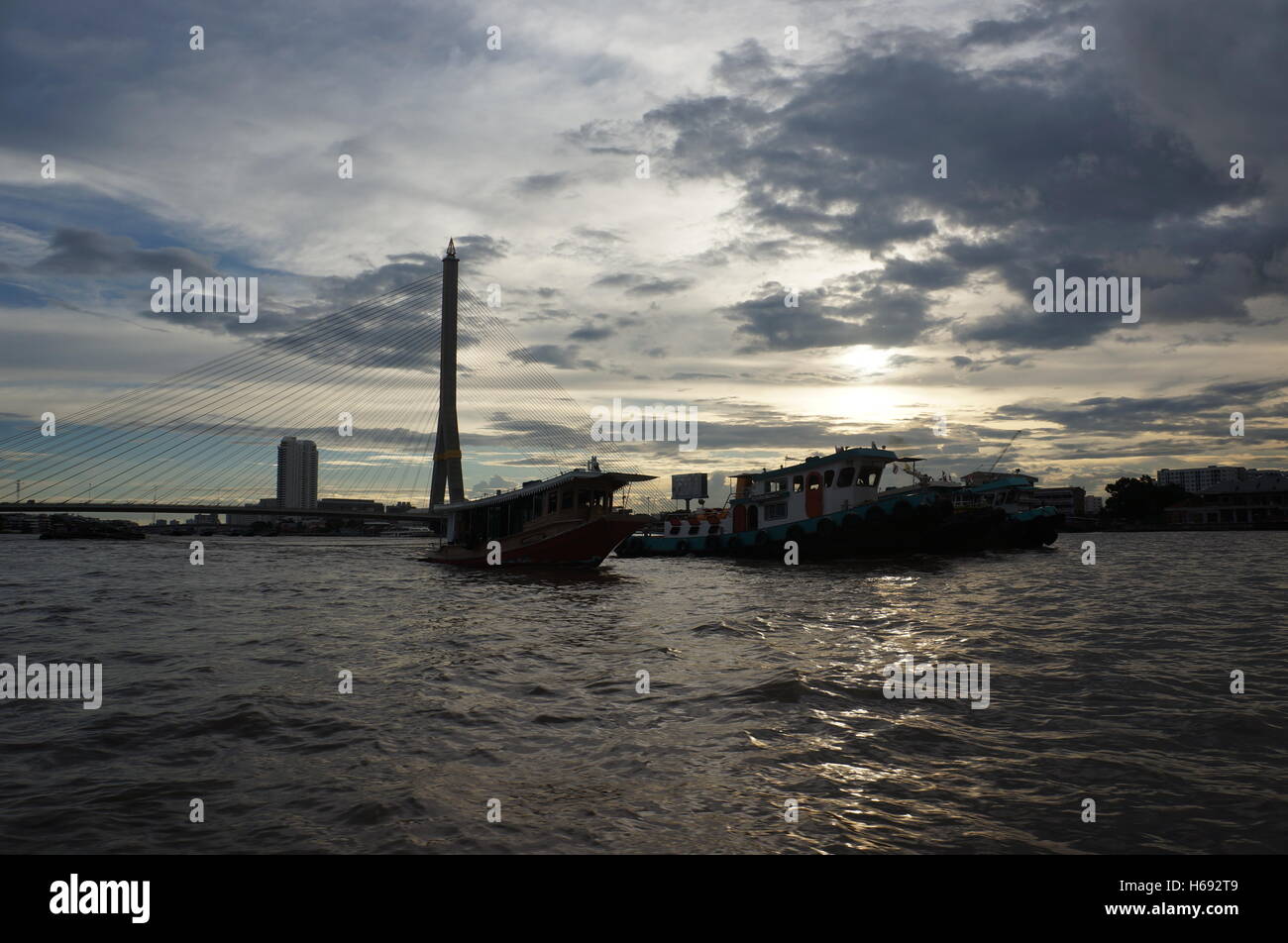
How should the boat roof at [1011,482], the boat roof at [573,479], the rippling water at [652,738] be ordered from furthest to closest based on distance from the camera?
the boat roof at [1011,482]
the boat roof at [573,479]
the rippling water at [652,738]

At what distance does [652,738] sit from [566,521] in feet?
78.7

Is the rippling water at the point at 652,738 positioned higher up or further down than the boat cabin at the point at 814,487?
further down

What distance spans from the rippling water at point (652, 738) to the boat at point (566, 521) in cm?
1562

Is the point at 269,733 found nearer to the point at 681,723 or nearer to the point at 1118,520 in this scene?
the point at 681,723

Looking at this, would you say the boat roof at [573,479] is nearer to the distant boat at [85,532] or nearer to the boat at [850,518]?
the boat at [850,518]

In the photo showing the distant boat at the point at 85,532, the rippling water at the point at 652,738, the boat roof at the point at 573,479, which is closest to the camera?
the rippling water at the point at 652,738

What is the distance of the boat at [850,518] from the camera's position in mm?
33281

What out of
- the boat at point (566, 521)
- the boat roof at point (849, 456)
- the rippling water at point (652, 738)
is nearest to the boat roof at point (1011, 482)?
the boat roof at point (849, 456)

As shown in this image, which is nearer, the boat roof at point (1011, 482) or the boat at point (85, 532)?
the boat roof at point (1011, 482)

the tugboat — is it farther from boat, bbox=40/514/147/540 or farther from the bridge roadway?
boat, bbox=40/514/147/540

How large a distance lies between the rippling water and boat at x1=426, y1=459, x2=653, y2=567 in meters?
15.6

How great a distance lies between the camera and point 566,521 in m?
30.3

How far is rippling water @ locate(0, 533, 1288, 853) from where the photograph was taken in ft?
15.2

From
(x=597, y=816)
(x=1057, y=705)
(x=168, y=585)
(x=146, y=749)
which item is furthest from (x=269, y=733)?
(x=168, y=585)
